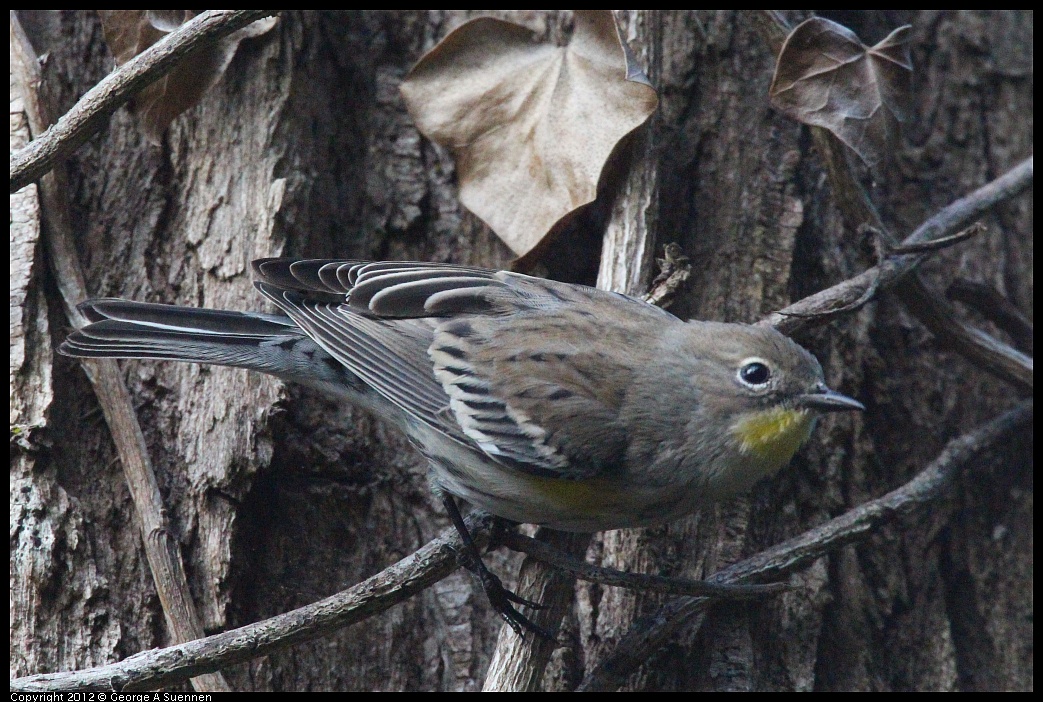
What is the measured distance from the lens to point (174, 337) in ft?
9.80

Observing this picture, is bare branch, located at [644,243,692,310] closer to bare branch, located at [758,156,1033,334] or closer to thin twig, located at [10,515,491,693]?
bare branch, located at [758,156,1033,334]

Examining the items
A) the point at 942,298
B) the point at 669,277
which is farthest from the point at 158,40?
the point at 942,298

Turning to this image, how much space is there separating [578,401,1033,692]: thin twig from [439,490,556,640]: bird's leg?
30cm

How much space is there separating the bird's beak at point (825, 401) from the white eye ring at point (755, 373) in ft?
0.41

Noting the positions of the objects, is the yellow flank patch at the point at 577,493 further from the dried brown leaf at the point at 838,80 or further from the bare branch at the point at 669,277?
the dried brown leaf at the point at 838,80

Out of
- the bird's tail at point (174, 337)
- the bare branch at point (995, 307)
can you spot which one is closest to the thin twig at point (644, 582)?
the bird's tail at point (174, 337)

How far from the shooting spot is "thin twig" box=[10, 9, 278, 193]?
119 inches

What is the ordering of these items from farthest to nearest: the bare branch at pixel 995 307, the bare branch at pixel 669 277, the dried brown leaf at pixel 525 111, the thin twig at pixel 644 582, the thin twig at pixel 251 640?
1. the bare branch at pixel 995 307
2. the dried brown leaf at pixel 525 111
3. the bare branch at pixel 669 277
4. the thin twig at pixel 644 582
5. the thin twig at pixel 251 640

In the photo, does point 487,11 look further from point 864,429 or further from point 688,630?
point 688,630

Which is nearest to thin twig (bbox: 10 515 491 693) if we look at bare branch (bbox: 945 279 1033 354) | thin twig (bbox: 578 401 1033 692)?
thin twig (bbox: 578 401 1033 692)

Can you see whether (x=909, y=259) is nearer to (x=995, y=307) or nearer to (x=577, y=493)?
(x=995, y=307)

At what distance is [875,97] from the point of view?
3322 millimetres

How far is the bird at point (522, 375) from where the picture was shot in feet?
9.56

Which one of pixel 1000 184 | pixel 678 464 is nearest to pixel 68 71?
pixel 678 464
